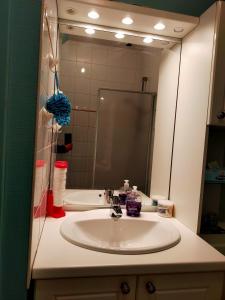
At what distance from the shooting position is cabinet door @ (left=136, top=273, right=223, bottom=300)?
0.92 m

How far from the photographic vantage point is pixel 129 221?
1.28m

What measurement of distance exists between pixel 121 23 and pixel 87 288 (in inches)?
48.8

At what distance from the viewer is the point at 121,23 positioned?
4.28ft

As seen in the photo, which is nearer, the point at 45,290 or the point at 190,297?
the point at 45,290

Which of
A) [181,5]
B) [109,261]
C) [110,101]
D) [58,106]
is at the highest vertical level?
[181,5]

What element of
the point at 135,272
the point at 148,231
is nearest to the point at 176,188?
the point at 148,231

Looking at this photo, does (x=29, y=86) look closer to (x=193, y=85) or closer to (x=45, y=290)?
(x=45, y=290)

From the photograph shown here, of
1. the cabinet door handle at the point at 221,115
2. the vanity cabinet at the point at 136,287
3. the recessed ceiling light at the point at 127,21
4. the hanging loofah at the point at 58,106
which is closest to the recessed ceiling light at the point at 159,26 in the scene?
the recessed ceiling light at the point at 127,21

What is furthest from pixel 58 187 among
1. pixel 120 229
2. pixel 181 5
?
pixel 181 5

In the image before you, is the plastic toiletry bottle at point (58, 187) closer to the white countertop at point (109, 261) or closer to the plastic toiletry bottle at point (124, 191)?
the white countertop at point (109, 261)

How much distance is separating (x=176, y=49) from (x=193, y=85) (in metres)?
0.32

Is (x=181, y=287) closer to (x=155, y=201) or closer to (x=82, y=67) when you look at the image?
(x=155, y=201)

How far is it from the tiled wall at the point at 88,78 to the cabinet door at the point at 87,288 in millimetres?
630

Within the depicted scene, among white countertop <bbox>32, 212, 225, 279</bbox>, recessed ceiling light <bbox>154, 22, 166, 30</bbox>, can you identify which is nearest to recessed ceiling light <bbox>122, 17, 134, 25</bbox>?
recessed ceiling light <bbox>154, 22, 166, 30</bbox>
